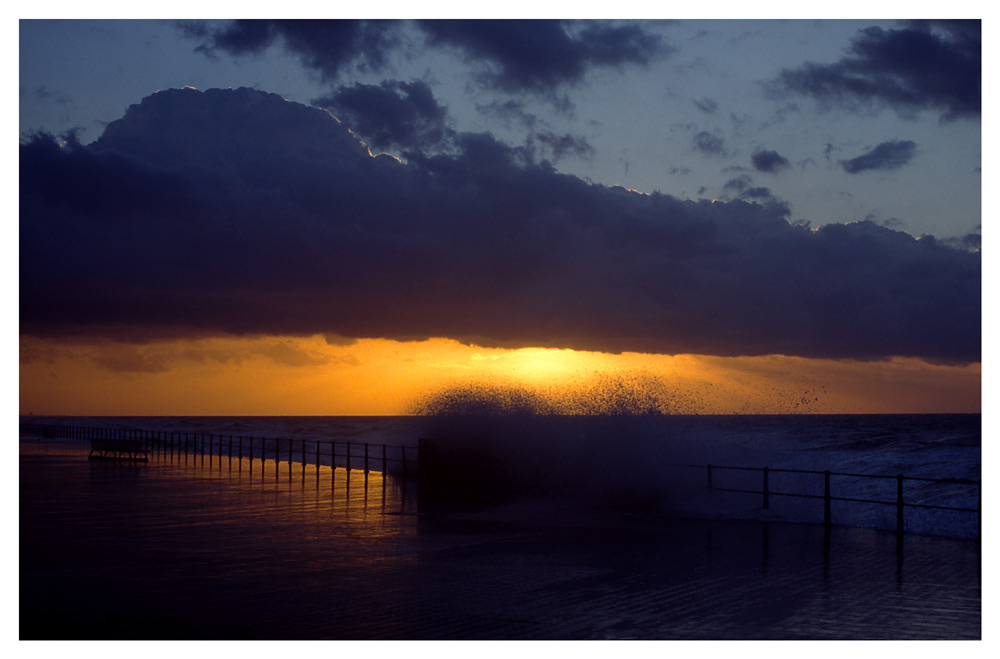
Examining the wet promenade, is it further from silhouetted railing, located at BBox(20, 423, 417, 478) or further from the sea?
silhouetted railing, located at BBox(20, 423, 417, 478)

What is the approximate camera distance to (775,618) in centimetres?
765

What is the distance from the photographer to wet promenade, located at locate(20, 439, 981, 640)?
24.0 ft

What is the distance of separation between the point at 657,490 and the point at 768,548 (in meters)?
8.83

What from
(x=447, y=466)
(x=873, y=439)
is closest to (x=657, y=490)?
(x=447, y=466)

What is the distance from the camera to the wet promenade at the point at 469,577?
7305mm

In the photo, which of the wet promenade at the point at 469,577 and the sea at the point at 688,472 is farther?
the sea at the point at 688,472

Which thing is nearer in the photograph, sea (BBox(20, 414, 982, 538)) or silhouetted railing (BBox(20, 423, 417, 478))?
sea (BBox(20, 414, 982, 538))

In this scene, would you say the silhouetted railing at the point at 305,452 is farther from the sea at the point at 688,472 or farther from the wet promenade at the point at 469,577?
the wet promenade at the point at 469,577

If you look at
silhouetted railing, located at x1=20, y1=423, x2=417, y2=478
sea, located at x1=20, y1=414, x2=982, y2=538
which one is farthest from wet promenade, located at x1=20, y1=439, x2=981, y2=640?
silhouetted railing, located at x1=20, y1=423, x2=417, y2=478

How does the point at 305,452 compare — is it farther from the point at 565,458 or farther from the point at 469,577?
the point at 469,577

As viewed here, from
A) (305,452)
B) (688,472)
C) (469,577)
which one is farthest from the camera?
(305,452)

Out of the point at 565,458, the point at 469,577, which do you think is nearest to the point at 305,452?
the point at 565,458

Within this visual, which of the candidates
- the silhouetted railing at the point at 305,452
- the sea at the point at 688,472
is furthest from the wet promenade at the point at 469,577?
the silhouetted railing at the point at 305,452

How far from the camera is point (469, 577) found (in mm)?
9547
